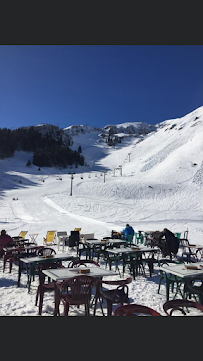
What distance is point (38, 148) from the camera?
9788 cm

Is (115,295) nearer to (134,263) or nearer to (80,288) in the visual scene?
(80,288)

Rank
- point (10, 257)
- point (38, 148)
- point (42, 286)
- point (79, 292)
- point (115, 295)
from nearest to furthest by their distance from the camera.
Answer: point (79, 292) → point (115, 295) → point (42, 286) → point (10, 257) → point (38, 148)

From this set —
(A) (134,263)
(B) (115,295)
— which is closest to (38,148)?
(A) (134,263)

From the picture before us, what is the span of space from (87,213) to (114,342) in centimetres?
2223

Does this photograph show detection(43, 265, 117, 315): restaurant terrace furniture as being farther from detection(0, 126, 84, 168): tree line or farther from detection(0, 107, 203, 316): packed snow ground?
detection(0, 126, 84, 168): tree line

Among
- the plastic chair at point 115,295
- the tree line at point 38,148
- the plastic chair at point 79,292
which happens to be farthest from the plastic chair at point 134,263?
the tree line at point 38,148

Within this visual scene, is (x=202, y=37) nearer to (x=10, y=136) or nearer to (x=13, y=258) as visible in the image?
(x=13, y=258)

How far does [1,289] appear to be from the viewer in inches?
228

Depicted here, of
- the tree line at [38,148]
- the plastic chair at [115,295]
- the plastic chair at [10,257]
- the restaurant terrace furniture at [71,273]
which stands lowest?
the plastic chair at [10,257]

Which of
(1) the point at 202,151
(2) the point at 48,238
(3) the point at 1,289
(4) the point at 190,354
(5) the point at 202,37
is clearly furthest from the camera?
(1) the point at 202,151

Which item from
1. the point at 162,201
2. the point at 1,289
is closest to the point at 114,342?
the point at 1,289

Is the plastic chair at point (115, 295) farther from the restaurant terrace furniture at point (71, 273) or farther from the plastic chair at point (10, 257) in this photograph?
the plastic chair at point (10, 257)

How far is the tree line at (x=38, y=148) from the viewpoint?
88.1 meters

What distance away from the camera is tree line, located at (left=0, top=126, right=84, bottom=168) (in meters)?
88.1
